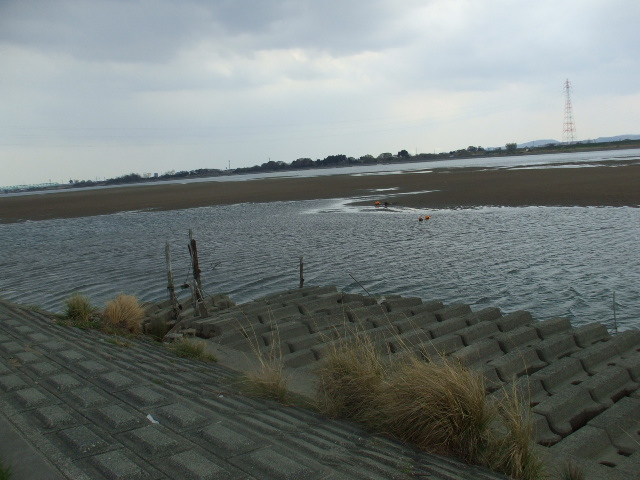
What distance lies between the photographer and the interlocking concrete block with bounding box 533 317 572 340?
10.4 m

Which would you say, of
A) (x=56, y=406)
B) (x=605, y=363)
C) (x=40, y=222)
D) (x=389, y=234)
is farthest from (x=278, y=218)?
(x=56, y=406)

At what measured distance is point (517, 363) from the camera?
860 centimetres

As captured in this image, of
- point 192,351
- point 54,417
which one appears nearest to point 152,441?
point 54,417

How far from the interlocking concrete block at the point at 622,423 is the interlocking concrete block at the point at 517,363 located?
1273 millimetres

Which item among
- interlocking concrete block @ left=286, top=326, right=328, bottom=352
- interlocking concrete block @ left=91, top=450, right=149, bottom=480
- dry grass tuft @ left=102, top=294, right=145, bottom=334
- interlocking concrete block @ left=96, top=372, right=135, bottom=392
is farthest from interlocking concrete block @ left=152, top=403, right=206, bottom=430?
dry grass tuft @ left=102, top=294, right=145, bottom=334

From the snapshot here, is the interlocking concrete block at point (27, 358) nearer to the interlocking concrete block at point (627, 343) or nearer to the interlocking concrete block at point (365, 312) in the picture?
the interlocking concrete block at point (365, 312)

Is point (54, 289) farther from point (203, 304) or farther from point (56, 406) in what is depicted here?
point (56, 406)

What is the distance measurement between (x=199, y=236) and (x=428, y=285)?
1663 centimetres

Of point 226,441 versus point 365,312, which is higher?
point 226,441

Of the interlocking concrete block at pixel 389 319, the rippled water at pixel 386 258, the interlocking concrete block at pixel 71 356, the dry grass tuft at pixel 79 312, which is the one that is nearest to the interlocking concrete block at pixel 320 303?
the interlocking concrete block at pixel 389 319

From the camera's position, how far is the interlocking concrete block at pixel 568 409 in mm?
6680

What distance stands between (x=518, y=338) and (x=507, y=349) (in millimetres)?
484

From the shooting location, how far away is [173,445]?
15.4 ft

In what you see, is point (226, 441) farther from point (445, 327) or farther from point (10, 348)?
point (445, 327)
